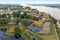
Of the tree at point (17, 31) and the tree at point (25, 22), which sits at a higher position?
the tree at point (25, 22)

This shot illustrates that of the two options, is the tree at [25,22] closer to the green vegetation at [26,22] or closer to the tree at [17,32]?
the green vegetation at [26,22]

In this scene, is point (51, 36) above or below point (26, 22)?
below

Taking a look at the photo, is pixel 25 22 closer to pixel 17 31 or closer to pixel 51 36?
pixel 17 31

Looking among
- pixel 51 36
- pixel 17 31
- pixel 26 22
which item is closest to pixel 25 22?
pixel 26 22

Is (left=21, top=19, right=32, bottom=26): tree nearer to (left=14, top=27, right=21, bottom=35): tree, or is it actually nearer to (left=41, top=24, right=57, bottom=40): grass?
(left=14, top=27, right=21, bottom=35): tree

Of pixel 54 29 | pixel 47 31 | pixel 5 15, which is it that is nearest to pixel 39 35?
pixel 47 31

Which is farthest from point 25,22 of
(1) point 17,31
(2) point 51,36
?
(2) point 51,36

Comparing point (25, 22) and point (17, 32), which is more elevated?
point (25, 22)

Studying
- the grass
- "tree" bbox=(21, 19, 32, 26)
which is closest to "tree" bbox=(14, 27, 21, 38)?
"tree" bbox=(21, 19, 32, 26)

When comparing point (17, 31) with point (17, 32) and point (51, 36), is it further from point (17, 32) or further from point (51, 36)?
point (51, 36)

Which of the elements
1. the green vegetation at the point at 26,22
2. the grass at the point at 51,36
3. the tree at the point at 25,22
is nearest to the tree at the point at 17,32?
the green vegetation at the point at 26,22

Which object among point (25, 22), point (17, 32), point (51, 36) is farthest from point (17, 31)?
point (51, 36)

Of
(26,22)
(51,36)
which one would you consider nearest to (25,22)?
(26,22)
